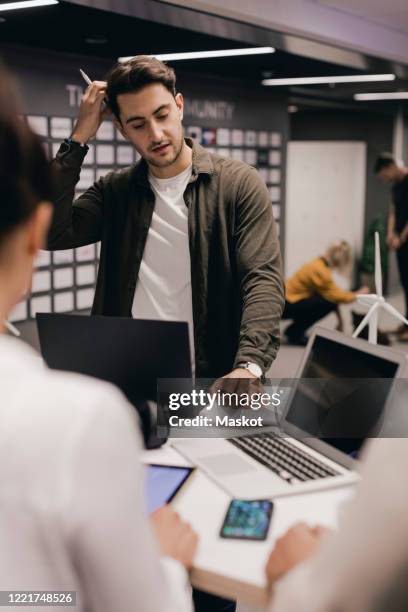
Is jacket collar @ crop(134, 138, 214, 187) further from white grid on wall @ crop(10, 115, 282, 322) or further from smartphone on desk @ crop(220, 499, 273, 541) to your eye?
white grid on wall @ crop(10, 115, 282, 322)

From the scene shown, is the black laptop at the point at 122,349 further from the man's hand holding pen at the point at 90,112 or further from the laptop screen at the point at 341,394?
the man's hand holding pen at the point at 90,112

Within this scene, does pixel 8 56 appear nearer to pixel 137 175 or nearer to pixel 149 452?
pixel 137 175

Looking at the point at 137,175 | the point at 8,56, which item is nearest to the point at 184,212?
the point at 137,175

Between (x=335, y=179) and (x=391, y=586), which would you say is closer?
(x=391, y=586)

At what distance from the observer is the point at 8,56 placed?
4434mm

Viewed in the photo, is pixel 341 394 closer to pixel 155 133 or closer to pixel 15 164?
pixel 155 133

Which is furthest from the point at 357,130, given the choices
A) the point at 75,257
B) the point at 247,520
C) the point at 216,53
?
the point at 247,520

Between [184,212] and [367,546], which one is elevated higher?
[184,212]

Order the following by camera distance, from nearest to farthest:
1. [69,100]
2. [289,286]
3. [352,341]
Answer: [352,341] → [69,100] → [289,286]

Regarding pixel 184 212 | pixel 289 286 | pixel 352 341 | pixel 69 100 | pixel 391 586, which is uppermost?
pixel 69 100

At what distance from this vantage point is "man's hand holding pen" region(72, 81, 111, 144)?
196 centimetres

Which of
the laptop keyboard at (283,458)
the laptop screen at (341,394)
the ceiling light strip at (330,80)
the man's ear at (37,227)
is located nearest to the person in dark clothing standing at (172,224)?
the laptop screen at (341,394)

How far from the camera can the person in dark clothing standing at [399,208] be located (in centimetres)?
614

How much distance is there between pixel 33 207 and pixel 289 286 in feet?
18.2
